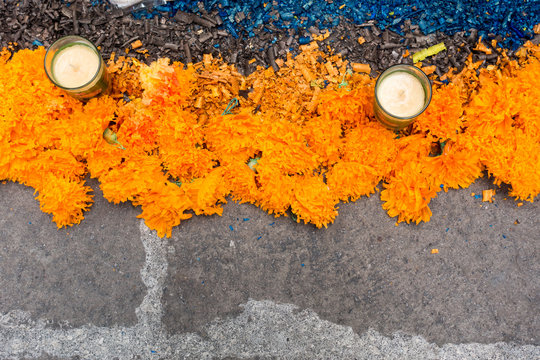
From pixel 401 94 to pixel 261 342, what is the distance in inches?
53.2

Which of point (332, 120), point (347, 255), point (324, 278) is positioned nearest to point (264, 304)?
point (324, 278)

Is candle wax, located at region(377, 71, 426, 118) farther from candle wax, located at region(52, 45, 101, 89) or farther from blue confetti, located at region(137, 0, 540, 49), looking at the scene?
candle wax, located at region(52, 45, 101, 89)

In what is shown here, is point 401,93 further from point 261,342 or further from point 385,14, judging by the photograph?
point 261,342

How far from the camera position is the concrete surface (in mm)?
1814

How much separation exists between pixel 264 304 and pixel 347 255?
479 millimetres

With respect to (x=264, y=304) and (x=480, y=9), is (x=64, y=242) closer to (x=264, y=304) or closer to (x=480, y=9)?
(x=264, y=304)

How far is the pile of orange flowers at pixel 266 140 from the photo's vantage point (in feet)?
5.68

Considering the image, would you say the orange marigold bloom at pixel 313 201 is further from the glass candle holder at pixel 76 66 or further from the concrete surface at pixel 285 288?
the glass candle holder at pixel 76 66

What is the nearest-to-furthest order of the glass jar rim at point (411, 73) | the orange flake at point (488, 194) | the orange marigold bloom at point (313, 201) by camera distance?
the glass jar rim at point (411, 73) → the orange marigold bloom at point (313, 201) → the orange flake at point (488, 194)

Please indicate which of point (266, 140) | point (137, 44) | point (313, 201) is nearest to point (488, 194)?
point (313, 201)

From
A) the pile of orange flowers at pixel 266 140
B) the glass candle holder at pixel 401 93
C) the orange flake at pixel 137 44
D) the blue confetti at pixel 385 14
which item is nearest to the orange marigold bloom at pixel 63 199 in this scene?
the pile of orange flowers at pixel 266 140

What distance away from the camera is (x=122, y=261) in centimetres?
186

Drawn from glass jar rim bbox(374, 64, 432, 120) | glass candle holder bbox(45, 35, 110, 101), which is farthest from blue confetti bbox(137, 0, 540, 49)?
glass candle holder bbox(45, 35, 110, 101)

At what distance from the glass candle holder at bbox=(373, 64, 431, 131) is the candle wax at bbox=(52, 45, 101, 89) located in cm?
130
